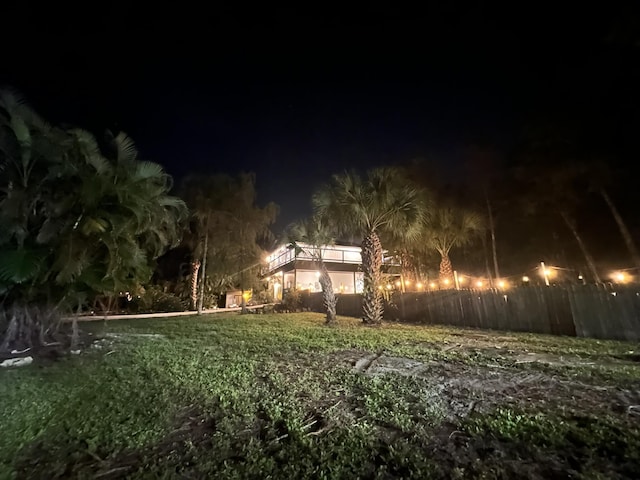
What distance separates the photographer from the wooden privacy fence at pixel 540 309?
23.1 feet

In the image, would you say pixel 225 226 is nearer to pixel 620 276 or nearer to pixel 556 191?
pixel 556 191

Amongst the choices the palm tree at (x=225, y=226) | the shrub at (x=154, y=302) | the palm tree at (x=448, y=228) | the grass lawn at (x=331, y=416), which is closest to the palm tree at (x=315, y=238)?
the palm tree at (x=448, y=228)

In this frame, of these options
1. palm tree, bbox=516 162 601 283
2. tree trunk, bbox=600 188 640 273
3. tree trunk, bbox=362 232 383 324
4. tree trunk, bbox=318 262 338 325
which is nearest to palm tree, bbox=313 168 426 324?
tree trunk, bbox=362 232 383 324

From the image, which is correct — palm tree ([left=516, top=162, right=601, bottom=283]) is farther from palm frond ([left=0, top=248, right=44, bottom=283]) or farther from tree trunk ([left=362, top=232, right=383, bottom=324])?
palm frond ([left=0, top=248, right=44, bottom=283])

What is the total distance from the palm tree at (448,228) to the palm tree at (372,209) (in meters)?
4.82

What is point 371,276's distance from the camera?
39.6ft

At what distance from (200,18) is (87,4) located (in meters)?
2.65

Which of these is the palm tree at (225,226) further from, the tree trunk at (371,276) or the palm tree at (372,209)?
the tree trunk at (371,276)

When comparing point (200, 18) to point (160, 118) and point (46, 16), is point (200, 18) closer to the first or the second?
point (46, 16)

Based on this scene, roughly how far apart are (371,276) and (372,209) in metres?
2.64

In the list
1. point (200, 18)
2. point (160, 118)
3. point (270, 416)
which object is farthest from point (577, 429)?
point (160, 118)

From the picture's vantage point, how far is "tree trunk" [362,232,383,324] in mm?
11805

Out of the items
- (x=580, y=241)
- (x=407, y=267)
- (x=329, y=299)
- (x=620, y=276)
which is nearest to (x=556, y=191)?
(x=580, y=241)

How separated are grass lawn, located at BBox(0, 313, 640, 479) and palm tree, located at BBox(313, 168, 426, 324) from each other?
5.97 meters
